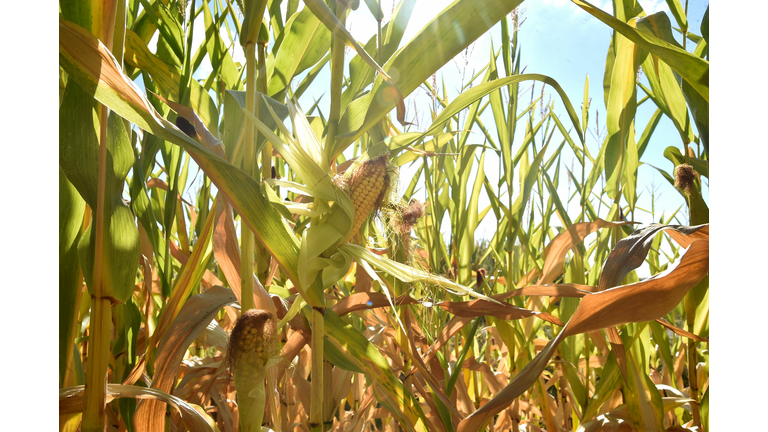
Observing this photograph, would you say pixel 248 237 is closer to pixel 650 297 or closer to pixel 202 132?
pixel 202 132

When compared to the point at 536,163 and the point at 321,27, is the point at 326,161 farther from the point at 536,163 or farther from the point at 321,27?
the point at 536,163

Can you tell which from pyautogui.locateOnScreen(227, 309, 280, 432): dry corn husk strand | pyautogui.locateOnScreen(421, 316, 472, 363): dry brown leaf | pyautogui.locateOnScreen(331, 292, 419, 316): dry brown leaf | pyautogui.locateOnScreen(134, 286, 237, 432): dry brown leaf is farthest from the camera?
pyautogui.locateOnScreen(421, 316, 472, 363): dry brown leaf

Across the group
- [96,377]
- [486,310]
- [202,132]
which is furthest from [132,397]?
[486,310]

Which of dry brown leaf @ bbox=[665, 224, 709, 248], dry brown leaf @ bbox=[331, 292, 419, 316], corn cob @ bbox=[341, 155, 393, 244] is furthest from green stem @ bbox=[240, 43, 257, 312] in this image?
dry brown leaf @ bbox=[665, 224, 709, 248]

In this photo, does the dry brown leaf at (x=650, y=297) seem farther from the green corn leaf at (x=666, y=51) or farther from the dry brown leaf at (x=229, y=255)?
the dry brown leaf at (x=229, y=255)

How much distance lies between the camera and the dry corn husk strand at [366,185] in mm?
386

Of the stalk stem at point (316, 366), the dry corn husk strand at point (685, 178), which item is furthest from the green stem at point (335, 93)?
the dry corn husk strand at point (685, 178)

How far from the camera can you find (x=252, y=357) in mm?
372

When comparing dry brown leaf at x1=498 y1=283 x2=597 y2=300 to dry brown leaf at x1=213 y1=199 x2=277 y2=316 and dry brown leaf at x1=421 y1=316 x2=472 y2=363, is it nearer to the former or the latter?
dry brown leaf at x1=421 y1=316 x2=472 y2=363

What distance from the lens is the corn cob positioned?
1.27 ft

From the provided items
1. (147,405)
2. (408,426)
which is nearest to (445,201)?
(408,426)

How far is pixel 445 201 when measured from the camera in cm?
99
